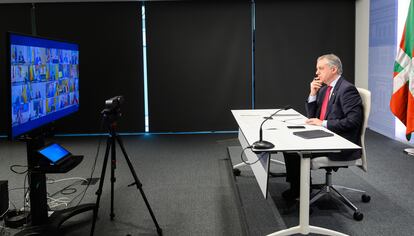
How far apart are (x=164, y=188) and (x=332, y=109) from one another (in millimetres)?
1733

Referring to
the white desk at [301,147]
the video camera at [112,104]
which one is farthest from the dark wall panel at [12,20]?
the white desk at [301,147]

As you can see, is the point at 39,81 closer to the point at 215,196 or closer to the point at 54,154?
the point at 54,154

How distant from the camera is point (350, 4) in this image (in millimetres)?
6590

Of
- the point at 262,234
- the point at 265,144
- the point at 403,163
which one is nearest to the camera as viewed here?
the point at 265,144

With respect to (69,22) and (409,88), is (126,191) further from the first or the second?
(69,22)

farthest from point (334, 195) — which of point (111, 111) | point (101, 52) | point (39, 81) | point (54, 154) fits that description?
point (101, 52)

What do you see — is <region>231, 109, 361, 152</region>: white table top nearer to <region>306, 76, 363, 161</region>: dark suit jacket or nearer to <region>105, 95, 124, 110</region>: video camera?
<region>306, 76, 363, 161</region>: dark suit jacket

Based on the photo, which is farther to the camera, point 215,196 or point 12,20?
point 12,20

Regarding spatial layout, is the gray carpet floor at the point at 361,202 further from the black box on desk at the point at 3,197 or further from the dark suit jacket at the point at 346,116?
the black box on desk at the point at 3,197

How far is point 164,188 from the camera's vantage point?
4008 millimetres

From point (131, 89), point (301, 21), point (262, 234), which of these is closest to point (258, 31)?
point (301, 21)

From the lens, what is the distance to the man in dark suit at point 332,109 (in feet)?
10.1

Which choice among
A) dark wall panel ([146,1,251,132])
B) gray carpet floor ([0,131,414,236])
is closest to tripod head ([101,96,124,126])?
gray carpet floor ([0,131,414,236])

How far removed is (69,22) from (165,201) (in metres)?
4.09
